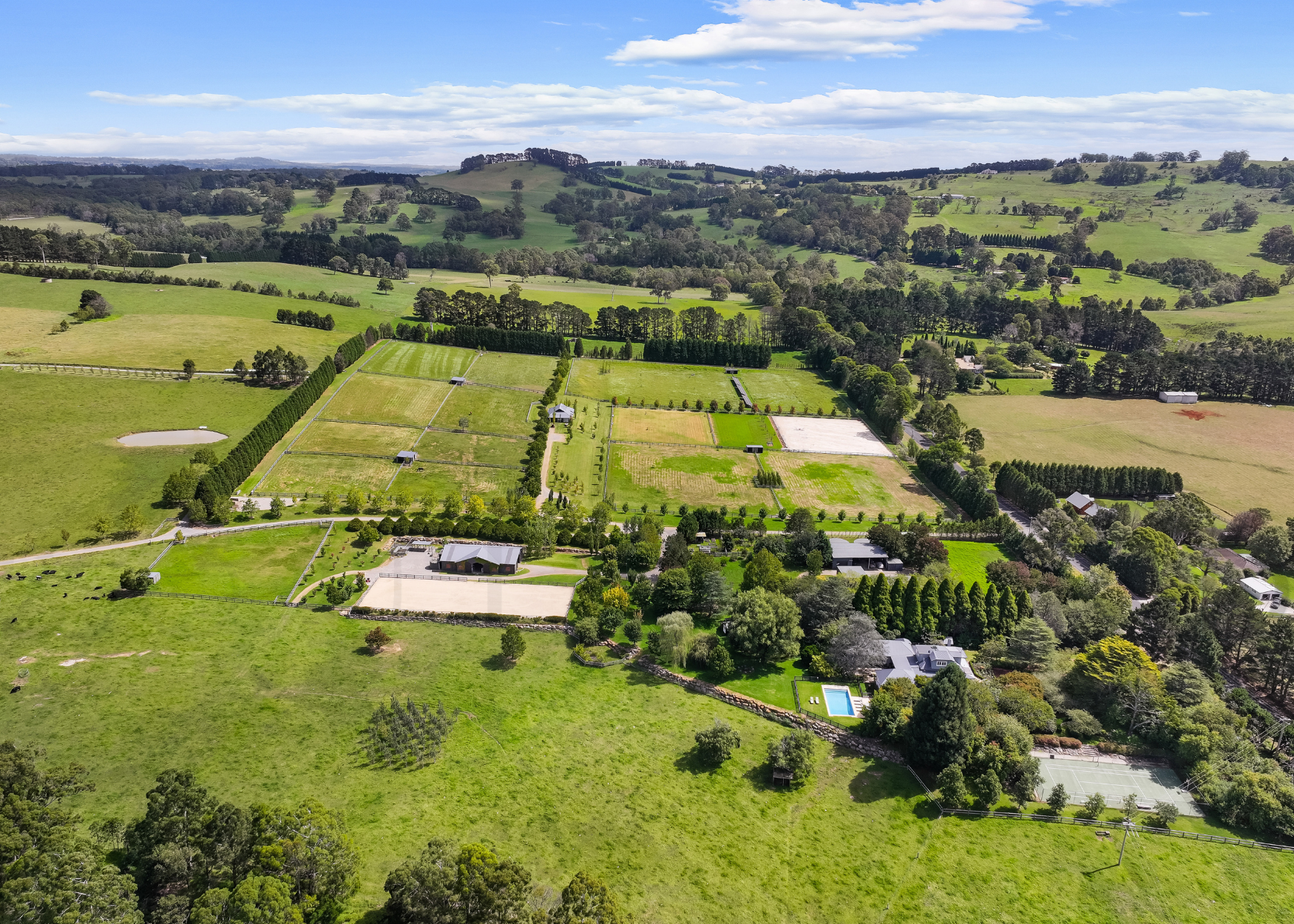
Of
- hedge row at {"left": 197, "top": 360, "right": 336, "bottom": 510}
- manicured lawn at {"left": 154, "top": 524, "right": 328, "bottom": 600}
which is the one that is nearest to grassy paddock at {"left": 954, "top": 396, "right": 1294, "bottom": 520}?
manicured lawn at {"left": 154, "top": 524, "right": 328, "bottom": 600}

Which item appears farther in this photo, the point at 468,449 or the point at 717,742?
the point at 468,449

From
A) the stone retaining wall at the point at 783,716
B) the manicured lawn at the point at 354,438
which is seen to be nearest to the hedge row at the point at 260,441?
the manicured lawn at the point at 354,438

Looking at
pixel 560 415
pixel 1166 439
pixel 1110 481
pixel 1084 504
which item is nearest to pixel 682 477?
pixel 560 415

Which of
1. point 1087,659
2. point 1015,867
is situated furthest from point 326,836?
point 1087,659

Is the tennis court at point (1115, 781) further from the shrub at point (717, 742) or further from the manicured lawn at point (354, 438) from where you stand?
the manicured lawn at point (354, 438)

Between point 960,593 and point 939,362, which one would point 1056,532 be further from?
point 939,362

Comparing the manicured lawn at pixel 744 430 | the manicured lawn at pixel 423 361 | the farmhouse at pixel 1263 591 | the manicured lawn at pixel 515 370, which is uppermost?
the manicured lawn at pixel 423 361

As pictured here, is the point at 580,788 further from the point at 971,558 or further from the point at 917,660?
the point at 971,558
